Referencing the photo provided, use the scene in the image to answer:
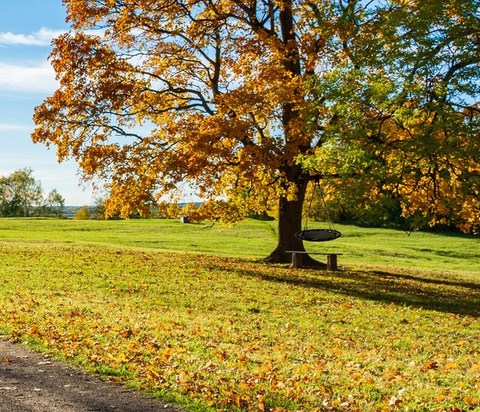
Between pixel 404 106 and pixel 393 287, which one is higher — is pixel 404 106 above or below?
above

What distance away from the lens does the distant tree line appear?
301ft

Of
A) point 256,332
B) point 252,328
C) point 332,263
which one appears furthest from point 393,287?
point 256,332

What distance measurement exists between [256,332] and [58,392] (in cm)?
471

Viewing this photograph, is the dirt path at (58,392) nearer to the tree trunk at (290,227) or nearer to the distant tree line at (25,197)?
the tree trunk at (290,227)

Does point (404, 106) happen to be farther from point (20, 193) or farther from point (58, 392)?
point (20, 193)

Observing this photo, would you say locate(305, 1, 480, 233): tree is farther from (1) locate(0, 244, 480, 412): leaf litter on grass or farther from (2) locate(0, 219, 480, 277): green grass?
(2) locate(0, 219, 480, 277): green grass

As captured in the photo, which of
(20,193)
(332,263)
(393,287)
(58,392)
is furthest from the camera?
(20,193)

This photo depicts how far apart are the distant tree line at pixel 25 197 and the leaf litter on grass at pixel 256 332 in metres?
78.0

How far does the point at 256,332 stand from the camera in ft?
33.6

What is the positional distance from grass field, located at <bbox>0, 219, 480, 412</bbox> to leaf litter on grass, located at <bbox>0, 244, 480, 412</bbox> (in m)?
0.03

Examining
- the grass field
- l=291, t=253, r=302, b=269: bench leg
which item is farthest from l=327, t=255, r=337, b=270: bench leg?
l=291, t=253, r=302, b=269: bench leg

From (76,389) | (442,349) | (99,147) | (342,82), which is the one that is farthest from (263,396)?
(99,147)

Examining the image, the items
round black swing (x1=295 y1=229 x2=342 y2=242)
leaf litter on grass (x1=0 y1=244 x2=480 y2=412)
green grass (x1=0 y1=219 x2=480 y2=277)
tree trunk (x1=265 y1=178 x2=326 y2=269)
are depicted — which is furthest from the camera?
green grass (x1=0 y1=219 x2=480 y2=277)

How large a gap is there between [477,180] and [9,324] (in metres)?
11.3
